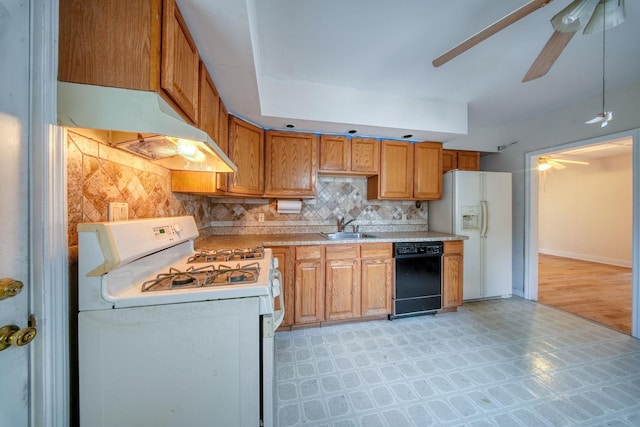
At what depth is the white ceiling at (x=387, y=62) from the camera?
4.32ft

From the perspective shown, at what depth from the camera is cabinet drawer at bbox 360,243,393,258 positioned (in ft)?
7.70

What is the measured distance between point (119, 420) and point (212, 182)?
1.33 m

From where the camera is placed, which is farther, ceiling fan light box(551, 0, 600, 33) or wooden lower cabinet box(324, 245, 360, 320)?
wooden lower cabinet box(324, 245, 360, 320)

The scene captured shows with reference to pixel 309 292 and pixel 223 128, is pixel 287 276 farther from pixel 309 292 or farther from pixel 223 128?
pixel 223 128

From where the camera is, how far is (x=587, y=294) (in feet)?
10.2

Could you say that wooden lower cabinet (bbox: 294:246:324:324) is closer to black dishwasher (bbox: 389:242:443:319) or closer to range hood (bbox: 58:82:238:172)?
black dishwasher (bbox: 389:242:443:319)

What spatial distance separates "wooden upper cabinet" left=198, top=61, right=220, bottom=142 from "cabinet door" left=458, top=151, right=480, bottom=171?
127 inches

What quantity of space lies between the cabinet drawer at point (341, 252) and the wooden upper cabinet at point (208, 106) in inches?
55.6

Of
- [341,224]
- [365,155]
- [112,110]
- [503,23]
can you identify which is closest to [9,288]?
[112,110]

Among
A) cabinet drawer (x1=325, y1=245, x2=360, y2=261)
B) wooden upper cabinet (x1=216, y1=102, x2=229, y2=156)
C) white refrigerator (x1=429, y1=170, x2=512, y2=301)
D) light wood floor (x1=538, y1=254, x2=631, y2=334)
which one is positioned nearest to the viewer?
wooden upper cabinet (x1=216, y1=102, x2=229, y2=156)

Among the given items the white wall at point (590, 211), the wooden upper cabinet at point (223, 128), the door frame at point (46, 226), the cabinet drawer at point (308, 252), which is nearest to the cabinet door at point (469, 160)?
the cabinet drawer at point (308, 252)

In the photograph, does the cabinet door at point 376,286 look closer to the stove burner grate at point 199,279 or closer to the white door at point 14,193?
the stove burner grate at point 199,279

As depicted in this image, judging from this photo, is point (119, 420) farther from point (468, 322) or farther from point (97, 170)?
point (468, 322)

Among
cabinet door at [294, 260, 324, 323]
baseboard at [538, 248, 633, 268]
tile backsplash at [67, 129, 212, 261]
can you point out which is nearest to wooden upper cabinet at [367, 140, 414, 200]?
cabinet door at [294, 260, 324, 323]
